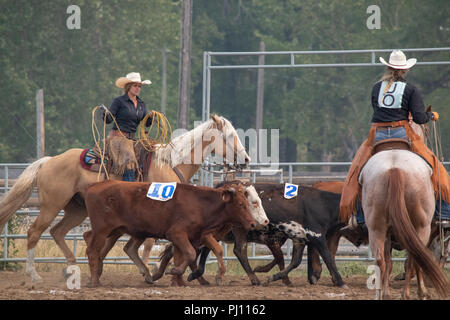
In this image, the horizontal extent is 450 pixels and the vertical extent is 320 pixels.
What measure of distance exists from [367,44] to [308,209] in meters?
20.7

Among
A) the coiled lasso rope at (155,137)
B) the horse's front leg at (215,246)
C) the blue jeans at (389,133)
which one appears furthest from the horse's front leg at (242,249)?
the blue jeans at (389,133)

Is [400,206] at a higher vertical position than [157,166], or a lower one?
lower

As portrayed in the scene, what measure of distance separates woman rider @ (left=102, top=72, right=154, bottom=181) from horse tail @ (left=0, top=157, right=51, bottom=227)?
3.48 feet

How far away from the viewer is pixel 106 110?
10633mm

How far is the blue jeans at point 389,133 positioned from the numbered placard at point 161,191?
2.39m

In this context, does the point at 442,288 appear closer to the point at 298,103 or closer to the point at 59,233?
the point at 59,233

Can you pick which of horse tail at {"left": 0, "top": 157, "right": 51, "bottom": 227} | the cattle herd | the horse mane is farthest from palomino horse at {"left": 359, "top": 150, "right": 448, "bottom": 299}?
horse tail at {"left": 0, "top": 157, "right": 51, "bottom": 227}

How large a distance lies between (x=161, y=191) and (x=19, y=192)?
239 centimetres

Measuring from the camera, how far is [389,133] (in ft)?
28.7

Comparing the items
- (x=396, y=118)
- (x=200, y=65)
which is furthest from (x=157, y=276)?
(x=200, y=65)

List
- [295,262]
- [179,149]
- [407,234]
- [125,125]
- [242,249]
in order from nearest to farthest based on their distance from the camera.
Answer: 1. [407,234]
2. [295,262]
3. [242,249]
4. [179,149]
5. [125,125]

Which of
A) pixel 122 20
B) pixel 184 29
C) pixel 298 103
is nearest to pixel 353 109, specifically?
pixel 298 103

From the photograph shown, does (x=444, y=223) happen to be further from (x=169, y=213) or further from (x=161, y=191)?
(x=161, y=191)

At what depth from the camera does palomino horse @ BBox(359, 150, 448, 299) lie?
7770mm
